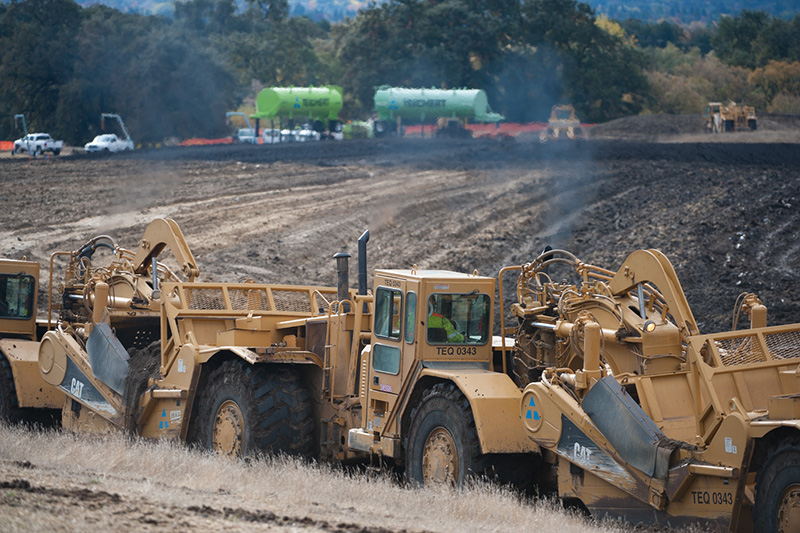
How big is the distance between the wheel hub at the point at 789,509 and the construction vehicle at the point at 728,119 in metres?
47.4

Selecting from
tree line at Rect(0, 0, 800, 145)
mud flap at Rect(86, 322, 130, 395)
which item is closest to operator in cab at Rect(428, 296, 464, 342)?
mud flap at Rect(86, 322, 130, 395)

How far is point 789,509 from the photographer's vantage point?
7809 millimetres

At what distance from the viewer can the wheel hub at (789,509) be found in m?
7.75

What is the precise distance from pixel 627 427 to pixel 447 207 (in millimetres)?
23887

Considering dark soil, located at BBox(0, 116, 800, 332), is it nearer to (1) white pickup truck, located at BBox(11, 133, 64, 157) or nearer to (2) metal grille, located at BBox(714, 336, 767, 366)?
(1) white pickup truck, located at BBox(11, 133, 64, 157)

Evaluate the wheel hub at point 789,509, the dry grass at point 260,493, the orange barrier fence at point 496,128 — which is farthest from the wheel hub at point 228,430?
the orange barrier fence at point 496,128

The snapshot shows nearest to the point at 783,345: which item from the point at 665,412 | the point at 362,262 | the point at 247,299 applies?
the point at 665,412

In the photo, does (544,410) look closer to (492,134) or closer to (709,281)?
(709,281)

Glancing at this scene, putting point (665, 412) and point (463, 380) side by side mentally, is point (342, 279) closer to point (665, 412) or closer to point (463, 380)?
point (463, 380)

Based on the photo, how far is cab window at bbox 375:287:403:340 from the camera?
10859mm

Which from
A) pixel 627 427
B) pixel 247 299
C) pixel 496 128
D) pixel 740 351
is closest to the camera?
pixel 627 427

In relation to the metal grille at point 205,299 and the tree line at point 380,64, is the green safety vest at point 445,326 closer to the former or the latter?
the metal grille at point 205,299

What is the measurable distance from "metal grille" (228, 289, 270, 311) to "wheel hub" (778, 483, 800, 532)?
778 centimetres

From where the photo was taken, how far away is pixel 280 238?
29.6 m
